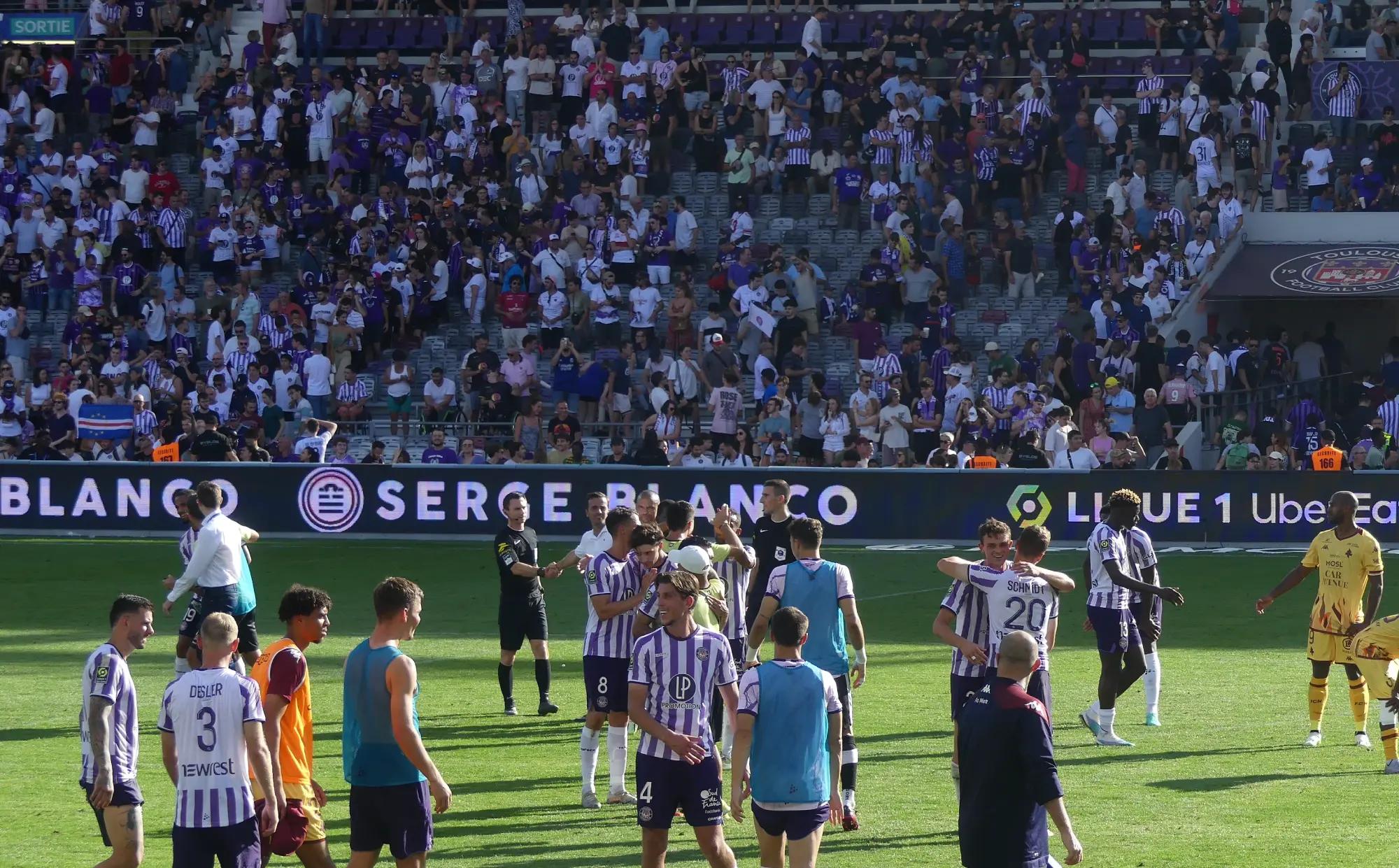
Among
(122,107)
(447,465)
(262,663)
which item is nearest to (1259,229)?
(447,465)

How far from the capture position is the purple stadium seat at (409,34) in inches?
1597

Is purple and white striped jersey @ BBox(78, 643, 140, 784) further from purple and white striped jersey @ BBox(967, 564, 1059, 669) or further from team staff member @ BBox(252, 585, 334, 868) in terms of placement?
purple and white striped jersey @ BBox(967, 564, 1059, 669)

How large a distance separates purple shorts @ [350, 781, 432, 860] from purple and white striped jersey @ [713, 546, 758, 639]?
180 inches

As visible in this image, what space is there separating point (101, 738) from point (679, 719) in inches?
116

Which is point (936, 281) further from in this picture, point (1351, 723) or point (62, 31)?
point (62, 31)

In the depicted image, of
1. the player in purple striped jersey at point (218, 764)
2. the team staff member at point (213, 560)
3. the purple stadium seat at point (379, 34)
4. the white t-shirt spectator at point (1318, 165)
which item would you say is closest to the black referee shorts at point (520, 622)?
the team staff member at point (213, 560)

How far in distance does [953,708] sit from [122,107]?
3054 centimetres

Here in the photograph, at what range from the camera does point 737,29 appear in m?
39.1

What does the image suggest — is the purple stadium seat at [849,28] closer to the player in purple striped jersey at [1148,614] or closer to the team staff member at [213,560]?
the player in purple striped jersey at [1148,614]

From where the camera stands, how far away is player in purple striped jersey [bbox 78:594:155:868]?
9.48m

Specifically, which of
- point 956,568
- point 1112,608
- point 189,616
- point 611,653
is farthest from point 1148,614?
point 189,616

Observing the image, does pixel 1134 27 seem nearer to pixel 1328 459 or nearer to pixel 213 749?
pixel 1328 459

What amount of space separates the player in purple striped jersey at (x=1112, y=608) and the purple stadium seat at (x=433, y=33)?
28817 millimetres

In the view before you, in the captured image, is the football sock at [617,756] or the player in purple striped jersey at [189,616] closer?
the football sock at [617,756]
